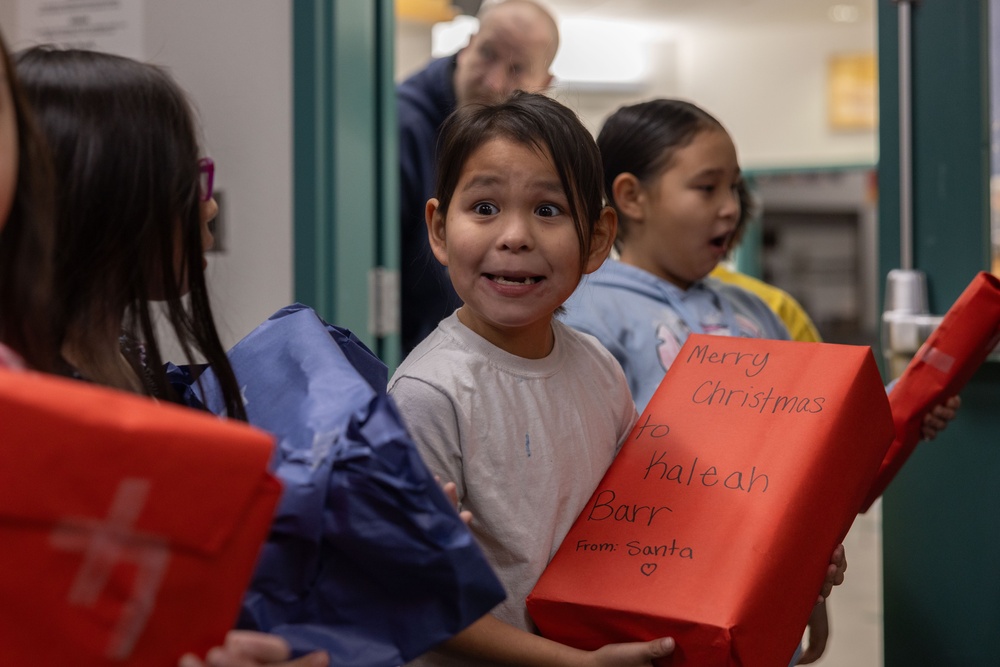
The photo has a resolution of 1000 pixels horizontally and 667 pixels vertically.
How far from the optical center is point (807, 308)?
22.5 feet

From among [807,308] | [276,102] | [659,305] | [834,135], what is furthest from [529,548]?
[807,308]

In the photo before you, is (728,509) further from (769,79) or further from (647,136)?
(769,79)

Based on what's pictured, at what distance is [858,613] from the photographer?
122 inches

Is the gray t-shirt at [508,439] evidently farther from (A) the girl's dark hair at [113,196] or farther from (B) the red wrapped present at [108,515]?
(B) the red wrapped present at [108,515]

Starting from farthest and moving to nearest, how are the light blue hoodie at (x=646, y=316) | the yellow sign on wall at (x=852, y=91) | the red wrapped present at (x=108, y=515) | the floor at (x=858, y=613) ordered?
the yellow sign on wall at (x=852, y=91) < the floor at (x=858, y=613) < the light blue hoodie at (x=646, y=316) < the red wrapped present at (x=108, y=515)

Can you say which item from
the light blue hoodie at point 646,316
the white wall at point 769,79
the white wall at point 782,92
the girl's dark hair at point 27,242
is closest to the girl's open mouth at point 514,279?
the light blue hoodie at point 646,316

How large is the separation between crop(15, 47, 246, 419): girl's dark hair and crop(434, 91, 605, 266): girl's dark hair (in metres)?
0.32

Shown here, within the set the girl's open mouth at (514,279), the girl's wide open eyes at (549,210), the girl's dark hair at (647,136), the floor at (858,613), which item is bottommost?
the floor at (858,613)

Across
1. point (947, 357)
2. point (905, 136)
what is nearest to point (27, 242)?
point (947, 357)

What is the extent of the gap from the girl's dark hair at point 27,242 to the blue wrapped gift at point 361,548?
19 cm

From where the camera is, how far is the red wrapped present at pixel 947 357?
1248 mm

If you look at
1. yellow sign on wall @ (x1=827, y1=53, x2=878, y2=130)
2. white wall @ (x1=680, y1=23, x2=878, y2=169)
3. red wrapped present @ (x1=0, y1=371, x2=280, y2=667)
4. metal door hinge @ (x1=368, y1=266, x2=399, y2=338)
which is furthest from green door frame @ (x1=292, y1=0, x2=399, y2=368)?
yellow sign on wall @ (x1=827, y1=53, x2=878, y2=130)

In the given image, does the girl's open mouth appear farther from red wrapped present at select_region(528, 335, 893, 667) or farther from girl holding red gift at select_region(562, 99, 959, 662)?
girl holding red gift at select_region(562, 99, 959, 662)

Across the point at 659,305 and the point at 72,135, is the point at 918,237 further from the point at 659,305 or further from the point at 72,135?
the point at 72,135
